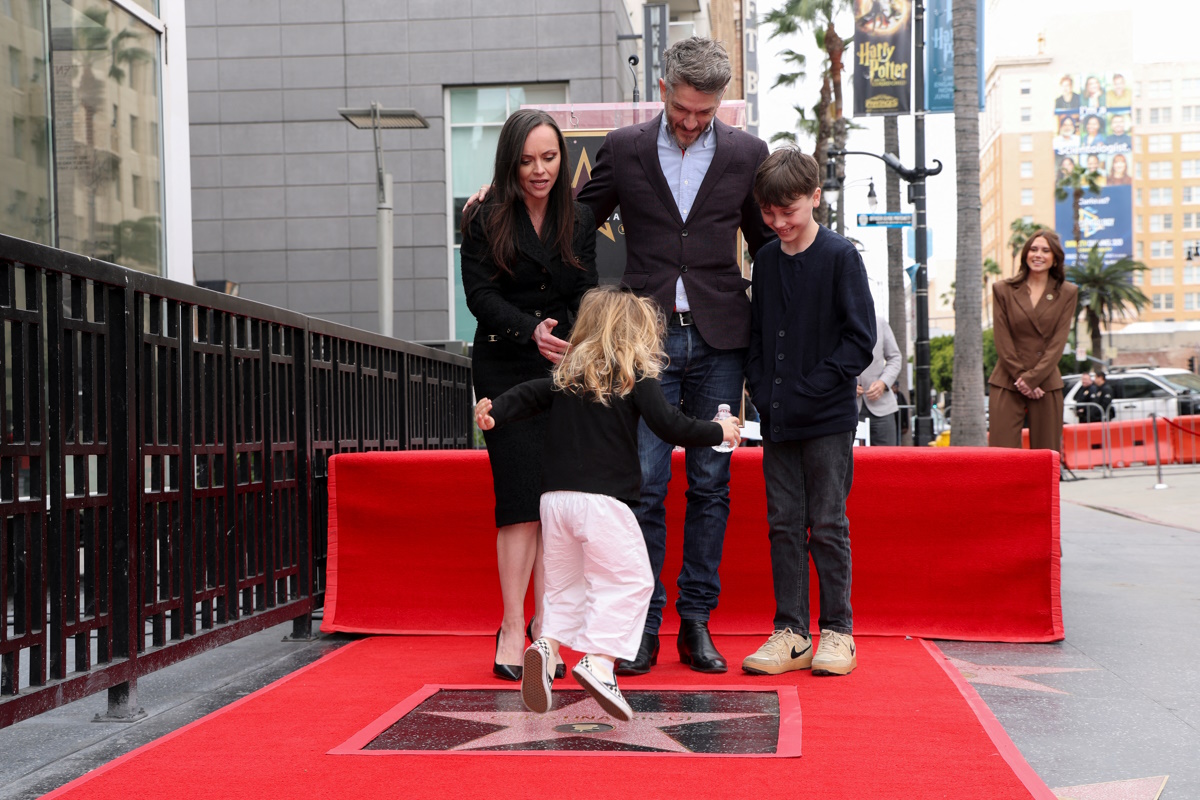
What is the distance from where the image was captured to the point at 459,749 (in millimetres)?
3314

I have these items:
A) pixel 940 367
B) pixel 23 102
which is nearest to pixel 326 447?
pixel 23 102

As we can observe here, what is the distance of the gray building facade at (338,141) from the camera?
953 inches

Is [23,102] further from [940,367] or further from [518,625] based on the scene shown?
[940,367]

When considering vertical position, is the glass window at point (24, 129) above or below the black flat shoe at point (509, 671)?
above

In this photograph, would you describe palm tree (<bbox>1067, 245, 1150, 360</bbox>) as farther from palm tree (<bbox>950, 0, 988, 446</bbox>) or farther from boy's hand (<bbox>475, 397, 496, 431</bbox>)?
boy's hand (<bbox>475, 397, 496, 431</bbox>)

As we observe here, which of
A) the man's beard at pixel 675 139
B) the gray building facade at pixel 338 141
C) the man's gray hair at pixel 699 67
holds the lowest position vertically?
the man's beard at pixel 675 139

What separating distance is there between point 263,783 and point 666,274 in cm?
230

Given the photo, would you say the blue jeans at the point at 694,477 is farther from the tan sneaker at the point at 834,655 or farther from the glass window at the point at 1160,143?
the glass window at the point at 1160,143

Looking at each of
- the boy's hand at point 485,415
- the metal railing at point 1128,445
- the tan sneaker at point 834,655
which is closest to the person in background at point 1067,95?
the metal railing at point 1128,445

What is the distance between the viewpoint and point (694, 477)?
4625 millimetres

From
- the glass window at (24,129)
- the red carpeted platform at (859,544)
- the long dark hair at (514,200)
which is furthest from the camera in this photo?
the glass window at (24,129)

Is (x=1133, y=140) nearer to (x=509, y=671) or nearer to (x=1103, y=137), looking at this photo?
(x=1103, y=137)

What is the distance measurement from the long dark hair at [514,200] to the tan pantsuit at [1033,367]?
331 cm

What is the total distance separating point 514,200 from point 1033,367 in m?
3.66
